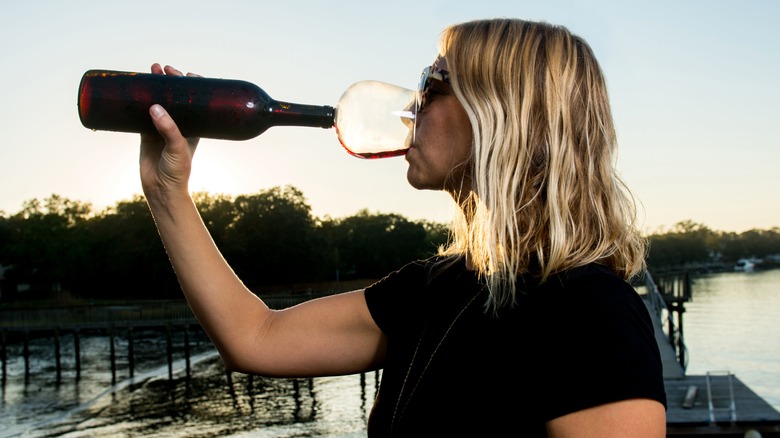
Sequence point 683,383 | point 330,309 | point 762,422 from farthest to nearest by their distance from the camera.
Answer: point 683,383 < point 762,422 < point 330,309

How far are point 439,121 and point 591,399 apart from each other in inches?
27.9

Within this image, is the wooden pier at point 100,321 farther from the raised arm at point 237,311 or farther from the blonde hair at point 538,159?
the blonde hair at point 538,159

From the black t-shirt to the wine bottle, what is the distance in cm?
43

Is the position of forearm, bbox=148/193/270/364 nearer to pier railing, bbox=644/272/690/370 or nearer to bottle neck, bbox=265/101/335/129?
bottle neck, bbox=265/101/335/129

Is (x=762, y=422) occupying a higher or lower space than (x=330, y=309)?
lower

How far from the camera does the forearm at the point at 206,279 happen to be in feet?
5.75

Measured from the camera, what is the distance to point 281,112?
6.51 ft

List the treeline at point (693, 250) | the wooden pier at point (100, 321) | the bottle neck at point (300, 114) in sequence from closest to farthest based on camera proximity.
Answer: the bottle neck at point (300, 114) < the wooden pier at point (100, 321) < the treeline at point (693, 250)

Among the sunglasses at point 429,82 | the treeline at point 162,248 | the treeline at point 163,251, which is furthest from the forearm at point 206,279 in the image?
the treeline at point 163,251

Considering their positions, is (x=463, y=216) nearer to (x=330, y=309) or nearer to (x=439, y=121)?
(x=439, y=121)

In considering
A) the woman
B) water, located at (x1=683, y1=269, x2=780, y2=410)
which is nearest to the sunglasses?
the woman

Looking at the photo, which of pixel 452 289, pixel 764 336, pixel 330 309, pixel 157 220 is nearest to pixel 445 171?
pixel 452 289

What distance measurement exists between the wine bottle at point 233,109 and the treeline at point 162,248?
199 feet

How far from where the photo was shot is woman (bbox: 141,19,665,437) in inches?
48.6
